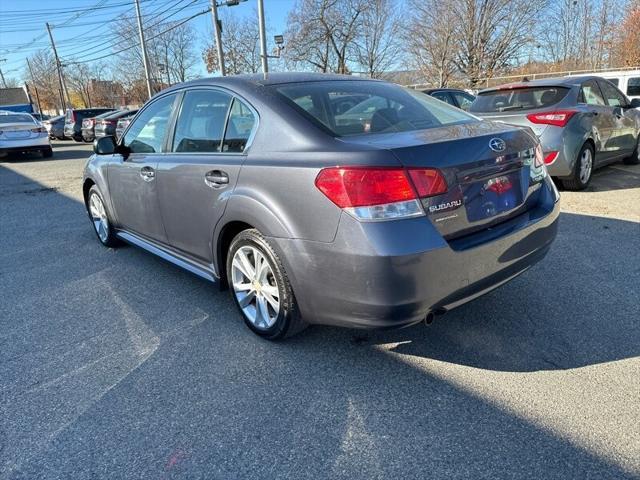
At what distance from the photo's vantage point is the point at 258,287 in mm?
2918

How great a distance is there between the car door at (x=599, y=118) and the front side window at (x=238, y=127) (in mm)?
5281

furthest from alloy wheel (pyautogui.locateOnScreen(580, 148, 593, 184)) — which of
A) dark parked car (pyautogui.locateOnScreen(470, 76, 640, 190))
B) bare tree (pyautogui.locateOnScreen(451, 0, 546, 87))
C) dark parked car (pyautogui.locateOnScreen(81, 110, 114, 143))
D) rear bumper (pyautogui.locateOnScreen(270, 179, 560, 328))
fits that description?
bare tree (pyautogui.locateOnScreen(451, 0, 546, 87))

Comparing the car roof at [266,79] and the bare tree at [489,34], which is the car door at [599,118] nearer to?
the car roof at [266,79]

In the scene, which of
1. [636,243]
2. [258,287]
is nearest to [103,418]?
[258,287]

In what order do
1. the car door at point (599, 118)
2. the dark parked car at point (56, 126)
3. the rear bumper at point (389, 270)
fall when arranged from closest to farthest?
the rear bumper at point (389, 270) → the car door at point (599, 118) → the dark parked car at point (56, 126)

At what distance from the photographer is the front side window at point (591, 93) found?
6.54 m

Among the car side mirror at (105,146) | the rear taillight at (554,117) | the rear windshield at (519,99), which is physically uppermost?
the rear windshield at (519,99)

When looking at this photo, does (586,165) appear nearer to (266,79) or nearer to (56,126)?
(266,79)

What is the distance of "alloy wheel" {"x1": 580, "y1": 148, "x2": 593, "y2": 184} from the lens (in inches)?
249

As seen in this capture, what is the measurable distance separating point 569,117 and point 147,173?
5123 millimetres

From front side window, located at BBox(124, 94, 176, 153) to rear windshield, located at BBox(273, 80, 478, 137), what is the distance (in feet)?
4.05

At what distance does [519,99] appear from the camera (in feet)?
21.7

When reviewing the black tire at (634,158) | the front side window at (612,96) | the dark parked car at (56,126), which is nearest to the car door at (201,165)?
the front side window at (612,96)

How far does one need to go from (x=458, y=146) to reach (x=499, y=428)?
135 centimetres
